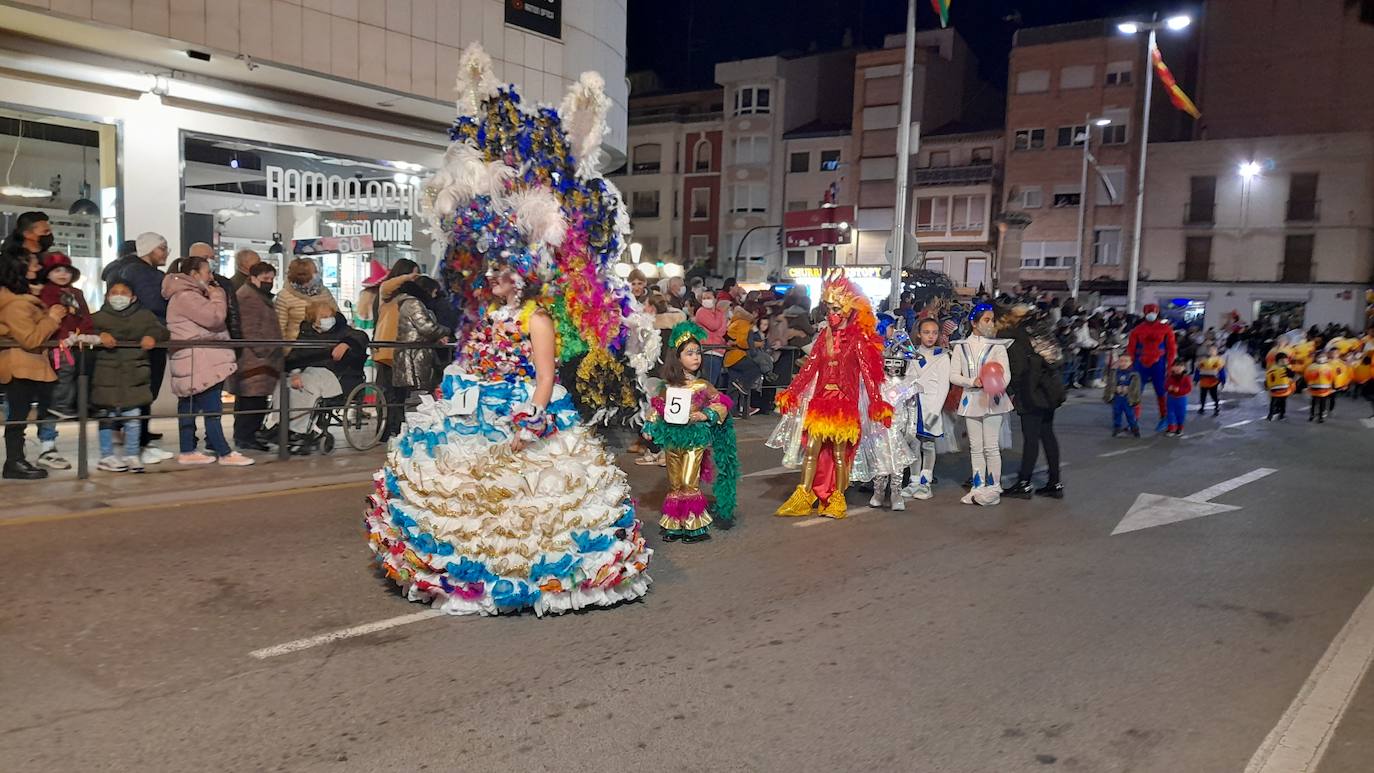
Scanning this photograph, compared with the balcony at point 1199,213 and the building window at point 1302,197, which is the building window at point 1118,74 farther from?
the building window at point 1302,197

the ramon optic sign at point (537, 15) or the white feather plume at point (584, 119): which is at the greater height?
the ramon optic sign at point (537, 15)

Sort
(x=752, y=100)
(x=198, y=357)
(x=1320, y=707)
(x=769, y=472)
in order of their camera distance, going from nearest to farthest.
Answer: (x=1320, y=707)
(x=198, y=357)
(x=769, y=472)
(x=752, y=100)

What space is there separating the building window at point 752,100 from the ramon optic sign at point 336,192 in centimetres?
3971

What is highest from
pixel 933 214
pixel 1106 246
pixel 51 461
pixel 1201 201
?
pixel 1201 201

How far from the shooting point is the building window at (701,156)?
181ft

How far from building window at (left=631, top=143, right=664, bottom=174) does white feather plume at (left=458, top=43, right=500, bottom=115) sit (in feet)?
169

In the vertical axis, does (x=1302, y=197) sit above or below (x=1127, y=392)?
above

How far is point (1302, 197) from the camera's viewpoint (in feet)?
140

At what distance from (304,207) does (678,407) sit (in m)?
10.1

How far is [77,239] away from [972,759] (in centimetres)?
1296

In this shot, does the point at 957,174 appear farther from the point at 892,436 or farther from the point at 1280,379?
Answer: the point at 892,436

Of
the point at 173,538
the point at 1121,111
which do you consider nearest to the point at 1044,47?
the point at 1121,111

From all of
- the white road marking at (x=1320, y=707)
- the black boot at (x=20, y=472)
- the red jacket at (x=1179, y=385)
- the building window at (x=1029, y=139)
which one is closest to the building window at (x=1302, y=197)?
the building window at (x=1029, y=139)

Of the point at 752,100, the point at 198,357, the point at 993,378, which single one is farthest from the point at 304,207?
the point at 752,100
